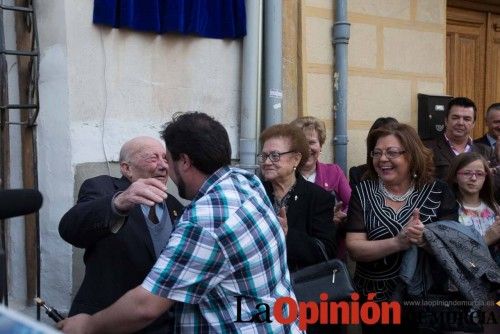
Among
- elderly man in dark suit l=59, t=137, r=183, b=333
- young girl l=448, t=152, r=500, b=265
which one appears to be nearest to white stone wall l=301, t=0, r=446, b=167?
young girl l=448, t=152, r=500, b=265

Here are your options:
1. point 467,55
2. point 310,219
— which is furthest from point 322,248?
point 467,55

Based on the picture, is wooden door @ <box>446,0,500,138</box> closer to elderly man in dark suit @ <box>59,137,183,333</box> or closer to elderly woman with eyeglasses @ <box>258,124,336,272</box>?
elderly woman with eyeglasses @ <box>258,124,336,272</box>

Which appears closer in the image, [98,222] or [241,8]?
[98,222]

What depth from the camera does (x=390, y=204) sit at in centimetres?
396

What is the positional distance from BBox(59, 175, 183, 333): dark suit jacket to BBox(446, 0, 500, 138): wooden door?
14.5 ft

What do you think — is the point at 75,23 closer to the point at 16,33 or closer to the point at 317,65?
the point at 16,33

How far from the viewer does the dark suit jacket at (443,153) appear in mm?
4973

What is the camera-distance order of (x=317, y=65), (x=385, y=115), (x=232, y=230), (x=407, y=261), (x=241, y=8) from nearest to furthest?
(x=232, y=230), (x=407, y=261), (x=241, y=8), (x=317, y=65), (x=385, y=115)

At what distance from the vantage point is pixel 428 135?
232 inches

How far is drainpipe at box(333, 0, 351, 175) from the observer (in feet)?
17.6

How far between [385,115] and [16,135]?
282cm

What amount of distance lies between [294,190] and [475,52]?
12.0 ft

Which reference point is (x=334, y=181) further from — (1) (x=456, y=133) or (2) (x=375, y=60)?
(2) (x=375, y=60)

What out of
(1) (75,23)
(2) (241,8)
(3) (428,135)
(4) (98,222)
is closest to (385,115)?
(3) (428,135)
